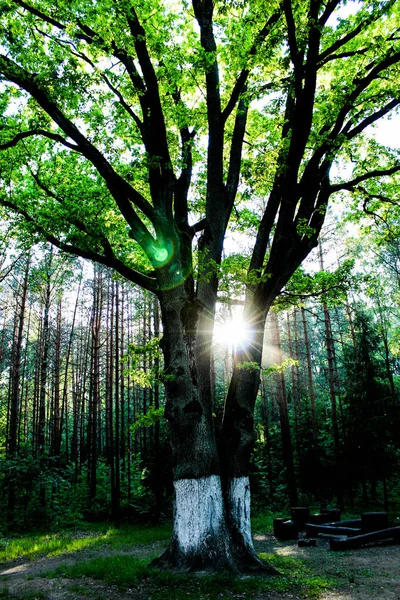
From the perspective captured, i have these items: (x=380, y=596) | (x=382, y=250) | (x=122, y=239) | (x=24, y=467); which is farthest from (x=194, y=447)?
(x=382, y=250)

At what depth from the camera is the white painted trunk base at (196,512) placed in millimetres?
6098

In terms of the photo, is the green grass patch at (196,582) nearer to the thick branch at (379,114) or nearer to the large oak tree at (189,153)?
the large oak tree at (189,153)

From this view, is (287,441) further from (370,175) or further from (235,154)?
(235,154)

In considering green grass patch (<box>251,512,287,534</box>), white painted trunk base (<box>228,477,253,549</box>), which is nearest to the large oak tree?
white painted trunk base (<box>228,477,253,549</box>)

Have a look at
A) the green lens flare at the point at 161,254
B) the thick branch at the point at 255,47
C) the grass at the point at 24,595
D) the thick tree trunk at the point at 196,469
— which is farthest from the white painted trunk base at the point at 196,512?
the thick branch at the point at 255,47

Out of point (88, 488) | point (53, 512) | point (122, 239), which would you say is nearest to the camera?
point (122, 239)

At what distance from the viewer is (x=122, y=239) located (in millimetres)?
10672

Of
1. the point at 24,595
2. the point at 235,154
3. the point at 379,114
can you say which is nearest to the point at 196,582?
the point at 24,595

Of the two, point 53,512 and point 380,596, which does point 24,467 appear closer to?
point 53,512

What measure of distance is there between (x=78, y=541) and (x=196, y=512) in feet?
24.6

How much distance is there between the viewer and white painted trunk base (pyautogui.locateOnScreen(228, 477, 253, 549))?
22.0 ft

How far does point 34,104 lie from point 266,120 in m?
5.34

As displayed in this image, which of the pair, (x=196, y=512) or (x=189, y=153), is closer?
(x=196, y=512)

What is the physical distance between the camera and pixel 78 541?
11.6m
